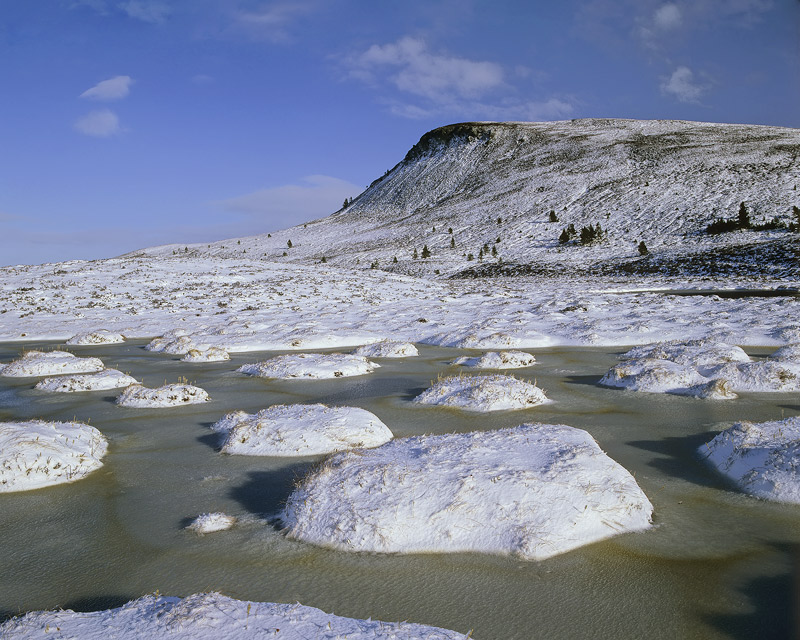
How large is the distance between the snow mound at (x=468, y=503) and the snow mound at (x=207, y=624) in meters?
A: 0.94

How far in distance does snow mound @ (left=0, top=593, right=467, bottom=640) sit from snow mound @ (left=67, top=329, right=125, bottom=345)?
46.7 ft

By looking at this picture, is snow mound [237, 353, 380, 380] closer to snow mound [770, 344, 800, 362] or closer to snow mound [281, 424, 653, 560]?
snow mound [281, 424, 653, 560]

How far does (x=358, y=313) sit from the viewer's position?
1903 centimetres

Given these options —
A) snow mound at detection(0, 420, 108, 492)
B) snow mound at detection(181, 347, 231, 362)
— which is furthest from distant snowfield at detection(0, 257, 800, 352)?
snow mound at detection(0, 420, 108, 492)

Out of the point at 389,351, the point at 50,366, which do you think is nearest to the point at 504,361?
the point at 389,351

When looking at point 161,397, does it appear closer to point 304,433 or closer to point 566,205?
point 304,433

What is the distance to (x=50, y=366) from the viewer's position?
1067cm

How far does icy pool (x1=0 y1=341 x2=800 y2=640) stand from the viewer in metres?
3.06

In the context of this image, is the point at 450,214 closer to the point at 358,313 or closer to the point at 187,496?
the point at 358,313

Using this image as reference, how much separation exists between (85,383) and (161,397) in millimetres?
2135

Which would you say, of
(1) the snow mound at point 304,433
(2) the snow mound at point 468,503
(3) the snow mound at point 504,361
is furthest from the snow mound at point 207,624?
(3) the snow mound at point 504,361

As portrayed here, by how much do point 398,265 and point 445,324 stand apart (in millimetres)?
25331

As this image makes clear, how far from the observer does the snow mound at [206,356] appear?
12188mm

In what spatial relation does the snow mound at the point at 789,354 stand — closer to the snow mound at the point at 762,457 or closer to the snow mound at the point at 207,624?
the snow mound at the point at 762,457
